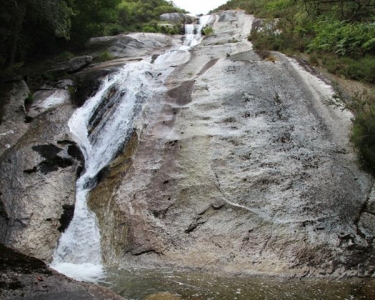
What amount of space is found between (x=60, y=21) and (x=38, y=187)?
7915 millimetres

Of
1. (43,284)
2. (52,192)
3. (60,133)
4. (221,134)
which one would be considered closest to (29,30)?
(60,133)

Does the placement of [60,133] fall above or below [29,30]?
below

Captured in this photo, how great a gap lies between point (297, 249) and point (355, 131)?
3.73 m

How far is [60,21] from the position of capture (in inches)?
555

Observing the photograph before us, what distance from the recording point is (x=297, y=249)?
7203mm

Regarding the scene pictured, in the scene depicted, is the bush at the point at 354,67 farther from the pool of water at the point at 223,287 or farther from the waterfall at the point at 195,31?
the waterfall at the point at 195,31

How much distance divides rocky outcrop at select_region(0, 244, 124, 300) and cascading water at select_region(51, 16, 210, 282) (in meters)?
1.58

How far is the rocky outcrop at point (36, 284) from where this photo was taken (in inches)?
189

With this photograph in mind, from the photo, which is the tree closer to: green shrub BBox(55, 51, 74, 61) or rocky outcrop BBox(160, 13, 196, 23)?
green shrub BBox(55, 51, 74, 61)

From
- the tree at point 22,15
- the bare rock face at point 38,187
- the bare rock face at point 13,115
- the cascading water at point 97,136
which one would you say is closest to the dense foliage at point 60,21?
the tree at point 22,15

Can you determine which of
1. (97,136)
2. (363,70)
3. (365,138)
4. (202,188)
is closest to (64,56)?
(97,136)

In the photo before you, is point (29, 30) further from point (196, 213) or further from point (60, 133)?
point (196, 213)

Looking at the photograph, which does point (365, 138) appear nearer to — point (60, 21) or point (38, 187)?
point (38, 187)

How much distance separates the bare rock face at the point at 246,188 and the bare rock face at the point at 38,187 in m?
1.17
